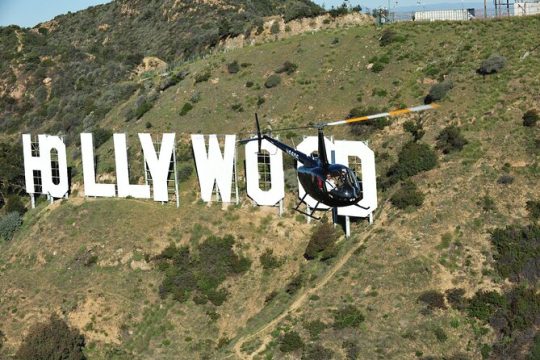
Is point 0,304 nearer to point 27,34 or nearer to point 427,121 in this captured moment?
point 427,121

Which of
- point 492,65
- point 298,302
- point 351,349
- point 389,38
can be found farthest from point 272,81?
point 351,349

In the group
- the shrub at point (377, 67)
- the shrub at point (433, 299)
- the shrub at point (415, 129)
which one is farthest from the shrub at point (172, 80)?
the shrub at point (433, 299)

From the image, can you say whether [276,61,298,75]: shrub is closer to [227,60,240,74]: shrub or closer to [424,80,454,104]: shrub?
[227,60,240,74]: shrub

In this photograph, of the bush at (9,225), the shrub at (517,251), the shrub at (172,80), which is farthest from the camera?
the shrub at (172,80)

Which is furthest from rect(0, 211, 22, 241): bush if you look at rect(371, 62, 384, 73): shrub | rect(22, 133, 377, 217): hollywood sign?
rect(371, 62, 384, 73): shrub

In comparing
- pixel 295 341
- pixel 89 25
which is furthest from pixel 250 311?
pixel 89 25

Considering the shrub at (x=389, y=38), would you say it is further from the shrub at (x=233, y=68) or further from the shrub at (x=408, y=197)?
the shrub at (x=408, y=197)
